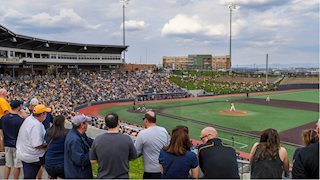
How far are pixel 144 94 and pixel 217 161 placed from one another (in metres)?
45.3

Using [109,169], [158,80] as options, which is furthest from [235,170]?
[158,80]

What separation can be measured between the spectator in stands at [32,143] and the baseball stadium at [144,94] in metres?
3.75

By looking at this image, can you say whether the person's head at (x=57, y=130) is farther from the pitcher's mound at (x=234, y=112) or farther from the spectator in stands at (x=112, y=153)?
the pitcher's mound at (x=234, y=112)

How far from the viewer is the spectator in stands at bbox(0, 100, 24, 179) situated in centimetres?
634

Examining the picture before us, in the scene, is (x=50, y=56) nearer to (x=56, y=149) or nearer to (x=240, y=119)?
(x=240, y=119)

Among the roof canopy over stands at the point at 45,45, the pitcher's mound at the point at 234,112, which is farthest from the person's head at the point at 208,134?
the roof canopy over stands at the point at 45,45

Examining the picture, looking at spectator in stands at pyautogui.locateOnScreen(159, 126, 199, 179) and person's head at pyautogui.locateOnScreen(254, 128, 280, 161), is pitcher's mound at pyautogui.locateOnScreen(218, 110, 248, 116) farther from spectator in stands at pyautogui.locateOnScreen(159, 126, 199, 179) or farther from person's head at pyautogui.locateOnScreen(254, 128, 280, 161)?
spectator in stands at pyautogui.locateOnScreen(159, 126, 199, 179)

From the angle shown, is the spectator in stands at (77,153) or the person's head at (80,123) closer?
the spectator in stands at (77,153)

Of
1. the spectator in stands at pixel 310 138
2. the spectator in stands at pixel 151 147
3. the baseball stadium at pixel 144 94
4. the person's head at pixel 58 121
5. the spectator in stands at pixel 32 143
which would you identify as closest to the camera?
the spectator in stands at pixel 310 138

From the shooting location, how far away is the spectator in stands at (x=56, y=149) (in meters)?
5.35

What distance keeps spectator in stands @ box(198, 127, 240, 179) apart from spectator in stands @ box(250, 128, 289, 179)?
0.29 m

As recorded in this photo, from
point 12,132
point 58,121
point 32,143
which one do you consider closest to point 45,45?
point 12,132

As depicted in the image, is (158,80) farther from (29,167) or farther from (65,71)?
(29,167)

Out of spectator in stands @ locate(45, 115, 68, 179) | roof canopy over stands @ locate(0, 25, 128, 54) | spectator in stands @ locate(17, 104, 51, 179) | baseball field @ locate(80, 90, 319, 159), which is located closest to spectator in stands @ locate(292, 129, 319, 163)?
spectator in stands @ locate(45, 115, 68, 179)
